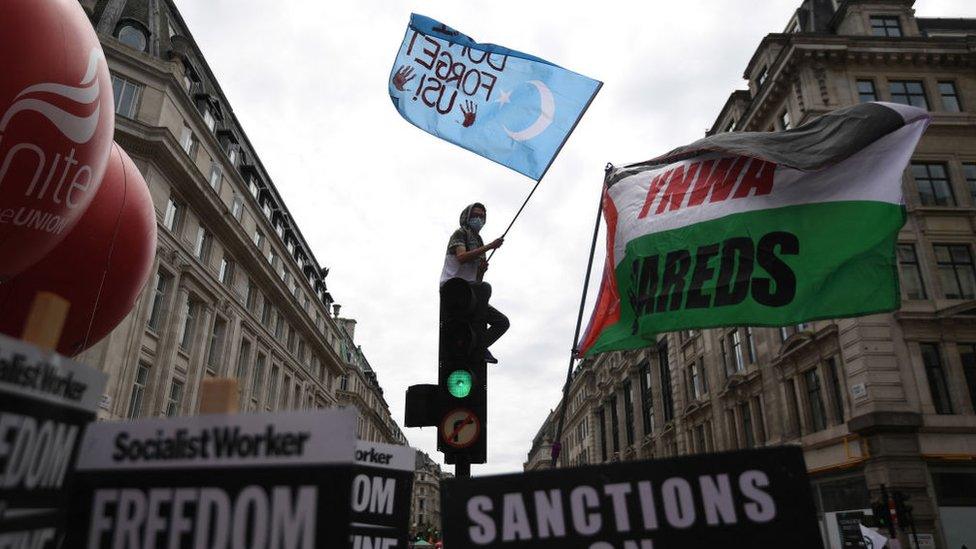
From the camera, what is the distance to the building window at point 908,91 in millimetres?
28016

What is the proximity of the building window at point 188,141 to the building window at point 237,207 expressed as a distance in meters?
4.93

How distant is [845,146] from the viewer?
206 inches

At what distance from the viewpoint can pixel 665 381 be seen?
46.1 m

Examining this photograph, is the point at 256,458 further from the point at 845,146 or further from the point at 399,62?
the point at 399,62

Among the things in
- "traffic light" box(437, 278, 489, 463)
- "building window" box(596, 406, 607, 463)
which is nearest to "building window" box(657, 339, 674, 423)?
"building window" box(596, 406, 607, 463)

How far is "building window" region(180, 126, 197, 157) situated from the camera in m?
28.5

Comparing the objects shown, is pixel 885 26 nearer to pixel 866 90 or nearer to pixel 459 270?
pixel 866 90

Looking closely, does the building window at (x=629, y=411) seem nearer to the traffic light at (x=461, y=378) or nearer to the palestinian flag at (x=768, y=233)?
the palestinian flag at (x=768, y=233)

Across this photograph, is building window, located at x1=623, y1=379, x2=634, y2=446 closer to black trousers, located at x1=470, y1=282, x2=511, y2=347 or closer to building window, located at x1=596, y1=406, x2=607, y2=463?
building window, located at x1=596, y1=406, x2=607, y2=463

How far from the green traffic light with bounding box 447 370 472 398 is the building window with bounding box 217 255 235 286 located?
31533mm

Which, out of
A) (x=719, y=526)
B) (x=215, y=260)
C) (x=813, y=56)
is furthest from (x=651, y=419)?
(x=719, y=526)

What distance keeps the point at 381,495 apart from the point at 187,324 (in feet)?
95.2

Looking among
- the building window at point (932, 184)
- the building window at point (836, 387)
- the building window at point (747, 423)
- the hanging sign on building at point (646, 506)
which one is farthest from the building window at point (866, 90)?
the hanging sign on building at point (646, 506)

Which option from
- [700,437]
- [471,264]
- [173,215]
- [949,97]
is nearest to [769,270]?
[471,264]
